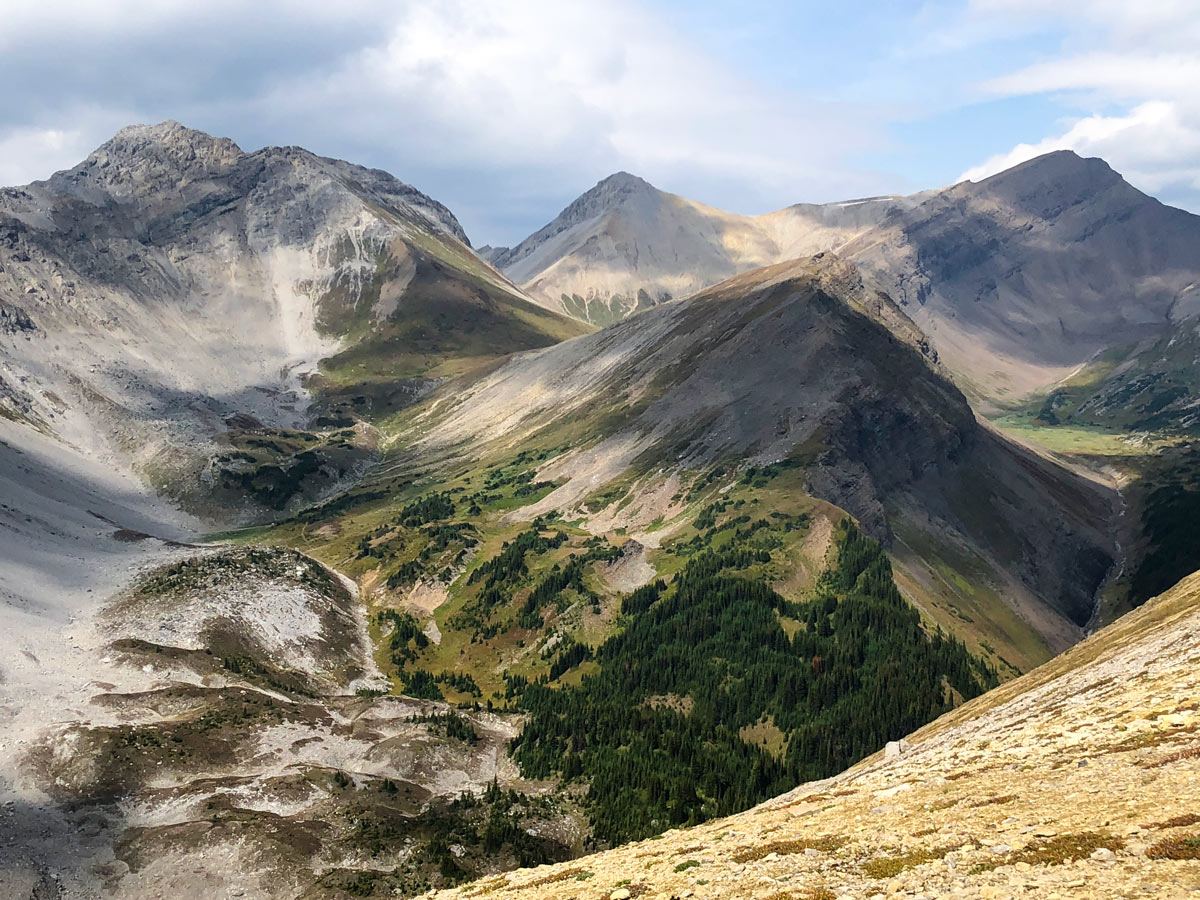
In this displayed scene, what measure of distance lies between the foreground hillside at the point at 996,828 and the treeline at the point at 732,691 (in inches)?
2118

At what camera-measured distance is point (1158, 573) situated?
19212 centimetres

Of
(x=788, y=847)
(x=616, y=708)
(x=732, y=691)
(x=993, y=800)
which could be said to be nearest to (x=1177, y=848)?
(x=993, y=800)

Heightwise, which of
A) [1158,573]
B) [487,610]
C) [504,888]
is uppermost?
[504,888]

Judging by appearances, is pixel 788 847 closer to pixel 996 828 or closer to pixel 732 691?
pixel 996 828

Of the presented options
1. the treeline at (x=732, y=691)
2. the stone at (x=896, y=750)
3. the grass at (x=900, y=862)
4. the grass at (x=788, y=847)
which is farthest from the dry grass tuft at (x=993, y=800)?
the treeline at (x=732, y=691)

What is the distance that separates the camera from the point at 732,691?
12794 cm

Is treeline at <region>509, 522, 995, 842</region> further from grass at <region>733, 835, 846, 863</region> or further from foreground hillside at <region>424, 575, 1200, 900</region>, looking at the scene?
grass at <region>733, 835, 846, 863</region>

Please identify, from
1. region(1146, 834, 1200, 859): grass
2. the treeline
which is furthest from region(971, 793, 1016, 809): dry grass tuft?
the treeline

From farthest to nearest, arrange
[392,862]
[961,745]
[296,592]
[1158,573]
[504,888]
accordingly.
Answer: [1158,573] → [296,592] → [392,862] → [961,745] → [504,888]

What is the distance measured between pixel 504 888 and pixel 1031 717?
33.9 m

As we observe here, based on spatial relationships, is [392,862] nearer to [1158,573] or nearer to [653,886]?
[653,886]

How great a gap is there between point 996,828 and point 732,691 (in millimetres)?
102044

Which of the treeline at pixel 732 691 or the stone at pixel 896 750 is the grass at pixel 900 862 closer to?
the stone at pixel 896 750

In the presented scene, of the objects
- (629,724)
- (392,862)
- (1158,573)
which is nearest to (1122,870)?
(392,862)
